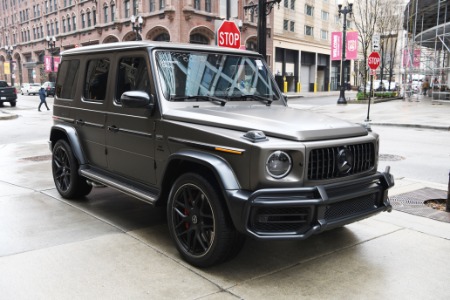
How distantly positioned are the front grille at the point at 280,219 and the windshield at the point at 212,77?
163 cm

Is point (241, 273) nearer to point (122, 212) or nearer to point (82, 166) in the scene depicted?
point (122, 212)

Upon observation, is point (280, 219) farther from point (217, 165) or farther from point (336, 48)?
point (336, 48)

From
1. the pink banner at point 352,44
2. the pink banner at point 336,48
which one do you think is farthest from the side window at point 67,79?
the pink banner at point 336,48

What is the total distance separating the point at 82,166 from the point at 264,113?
9.07 ft

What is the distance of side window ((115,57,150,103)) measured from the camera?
4621 mm

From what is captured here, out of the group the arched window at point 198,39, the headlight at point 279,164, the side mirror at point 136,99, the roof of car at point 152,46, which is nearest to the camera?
the headlight at point 279,164

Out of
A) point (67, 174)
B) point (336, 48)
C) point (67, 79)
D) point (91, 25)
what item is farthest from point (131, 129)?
point (91, 25)

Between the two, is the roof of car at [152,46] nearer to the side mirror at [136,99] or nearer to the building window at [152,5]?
the side mirror at [136,99]

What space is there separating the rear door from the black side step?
102 millimetres

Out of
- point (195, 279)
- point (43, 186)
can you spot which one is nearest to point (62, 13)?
point (43, 186)

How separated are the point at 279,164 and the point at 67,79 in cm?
403

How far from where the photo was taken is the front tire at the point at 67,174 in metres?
5.92

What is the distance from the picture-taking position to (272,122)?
379 centimetres

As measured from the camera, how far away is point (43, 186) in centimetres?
713
